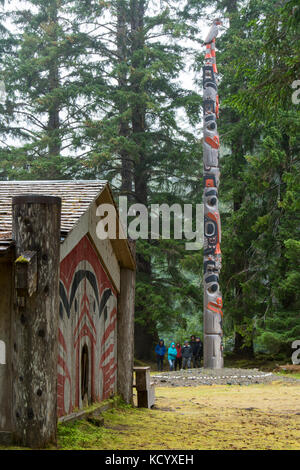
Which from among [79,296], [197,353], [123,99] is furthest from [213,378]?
[123,99]

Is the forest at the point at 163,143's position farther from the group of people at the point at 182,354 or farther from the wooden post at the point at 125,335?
the wooden post at the point at 125,335

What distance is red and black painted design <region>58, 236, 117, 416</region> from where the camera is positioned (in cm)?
727

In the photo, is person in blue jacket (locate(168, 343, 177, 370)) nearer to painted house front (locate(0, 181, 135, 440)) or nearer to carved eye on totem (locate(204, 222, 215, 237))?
carved eye on totem (locate(204, 222, 215, 237))

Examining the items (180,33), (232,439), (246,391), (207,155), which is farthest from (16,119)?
(232,439)

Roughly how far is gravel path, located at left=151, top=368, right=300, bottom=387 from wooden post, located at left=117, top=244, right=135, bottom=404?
633 cm

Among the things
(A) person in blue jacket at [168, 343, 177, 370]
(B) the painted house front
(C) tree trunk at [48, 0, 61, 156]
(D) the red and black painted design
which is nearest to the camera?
(B) the painted house front

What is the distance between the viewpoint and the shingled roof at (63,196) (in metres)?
6.60

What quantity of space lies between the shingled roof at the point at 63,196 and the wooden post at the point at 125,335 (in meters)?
1.84

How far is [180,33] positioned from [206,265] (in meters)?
14.0

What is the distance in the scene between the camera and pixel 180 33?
28.9 m

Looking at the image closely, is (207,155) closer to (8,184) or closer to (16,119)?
(8,184)

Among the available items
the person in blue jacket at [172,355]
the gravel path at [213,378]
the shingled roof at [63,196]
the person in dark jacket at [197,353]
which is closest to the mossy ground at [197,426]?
the shingled roof at [63,196]

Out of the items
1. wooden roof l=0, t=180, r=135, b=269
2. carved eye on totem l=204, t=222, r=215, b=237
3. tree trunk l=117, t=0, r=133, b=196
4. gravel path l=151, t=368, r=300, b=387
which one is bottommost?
Result: gravel path l=151, t=368, r=300, b=387

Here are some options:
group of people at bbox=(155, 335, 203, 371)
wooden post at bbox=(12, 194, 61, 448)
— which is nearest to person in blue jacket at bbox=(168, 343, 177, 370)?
group of people at bbox=(155, 335, 203, 371)
